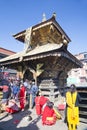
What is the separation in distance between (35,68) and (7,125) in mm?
4620

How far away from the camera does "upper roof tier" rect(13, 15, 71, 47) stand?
13.2 m

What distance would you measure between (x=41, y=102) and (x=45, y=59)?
2.65 metres

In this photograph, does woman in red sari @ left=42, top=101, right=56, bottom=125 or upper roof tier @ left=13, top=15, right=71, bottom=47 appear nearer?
woman in red sari @ left=42, top=101, right=56, bottom=125

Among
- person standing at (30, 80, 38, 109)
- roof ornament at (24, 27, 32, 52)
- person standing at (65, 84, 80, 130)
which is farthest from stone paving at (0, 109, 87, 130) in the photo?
roof ornament at (24, 27, 32, 52)

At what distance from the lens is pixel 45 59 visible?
11.8 m

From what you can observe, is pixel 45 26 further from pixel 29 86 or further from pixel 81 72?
pixel 81 72

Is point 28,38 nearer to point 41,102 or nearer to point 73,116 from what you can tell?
→ point 41,102

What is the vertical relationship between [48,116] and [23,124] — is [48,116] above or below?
above

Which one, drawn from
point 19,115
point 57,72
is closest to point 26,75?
point 57,72

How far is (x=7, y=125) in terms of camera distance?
9000mm

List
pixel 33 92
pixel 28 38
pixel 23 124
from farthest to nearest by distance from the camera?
pixel 28 38 → pixel 33 92 → pixel 23 124

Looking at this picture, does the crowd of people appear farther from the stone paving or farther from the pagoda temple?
the pagoda temple

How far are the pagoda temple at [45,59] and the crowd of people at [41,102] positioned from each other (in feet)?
2.30

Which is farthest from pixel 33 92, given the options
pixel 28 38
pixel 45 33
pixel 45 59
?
pixel 45 33
